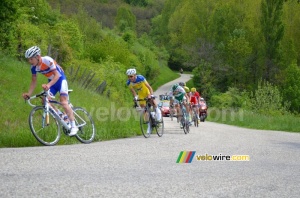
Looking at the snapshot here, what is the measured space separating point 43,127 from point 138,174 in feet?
14.5

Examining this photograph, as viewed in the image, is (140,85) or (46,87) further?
(140,85)

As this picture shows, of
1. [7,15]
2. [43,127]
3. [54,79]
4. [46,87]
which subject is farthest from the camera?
[7,15]

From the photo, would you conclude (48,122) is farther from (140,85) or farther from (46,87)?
(140,85)

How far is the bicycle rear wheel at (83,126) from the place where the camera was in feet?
39.9

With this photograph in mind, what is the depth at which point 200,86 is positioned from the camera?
265 feet

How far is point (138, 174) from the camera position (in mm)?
7242

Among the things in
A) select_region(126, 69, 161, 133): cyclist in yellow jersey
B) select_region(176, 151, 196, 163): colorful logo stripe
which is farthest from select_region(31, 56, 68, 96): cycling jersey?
select_region(126, 69, 161, 133): cyclist in yellow jersey

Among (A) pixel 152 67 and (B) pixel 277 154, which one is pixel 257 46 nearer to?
(A) pixel 152 67

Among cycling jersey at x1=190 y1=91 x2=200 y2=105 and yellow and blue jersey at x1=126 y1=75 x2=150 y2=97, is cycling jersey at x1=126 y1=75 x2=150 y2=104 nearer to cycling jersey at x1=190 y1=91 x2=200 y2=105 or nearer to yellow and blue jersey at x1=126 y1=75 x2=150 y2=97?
yellow and blue jersey at x1=126 y1=75 x2=150 y2=97

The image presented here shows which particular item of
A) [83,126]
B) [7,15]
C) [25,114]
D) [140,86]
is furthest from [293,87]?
[83,126]

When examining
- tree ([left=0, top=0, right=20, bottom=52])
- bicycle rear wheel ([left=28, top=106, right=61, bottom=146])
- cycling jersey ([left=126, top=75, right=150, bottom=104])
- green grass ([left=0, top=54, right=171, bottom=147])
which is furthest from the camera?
tree ([left=0, top=0, right=20, bottom=52])

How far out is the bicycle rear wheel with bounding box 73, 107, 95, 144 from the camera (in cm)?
1216

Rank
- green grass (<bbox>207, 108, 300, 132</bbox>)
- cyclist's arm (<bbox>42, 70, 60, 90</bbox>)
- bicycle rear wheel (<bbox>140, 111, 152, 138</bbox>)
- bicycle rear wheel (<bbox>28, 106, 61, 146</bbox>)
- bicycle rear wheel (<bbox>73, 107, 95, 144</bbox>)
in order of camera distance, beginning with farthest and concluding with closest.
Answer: green grass (<bbox>207, 108, 300, 132</bbox>)
bicycle rear wheel (<bbox>140, 111, 152, 138</bbox>)
bicycle rear wheel (<bbox>73, 107, 95, 144</bbox>)
cyclist's arm (<bbox>42, 70, 60, 90</bbox>)
bicycle rear wheel (<bbox>28, 106, 61, 146</bbox>)

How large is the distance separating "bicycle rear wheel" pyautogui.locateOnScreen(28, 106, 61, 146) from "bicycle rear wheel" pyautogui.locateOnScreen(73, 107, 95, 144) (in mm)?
625
